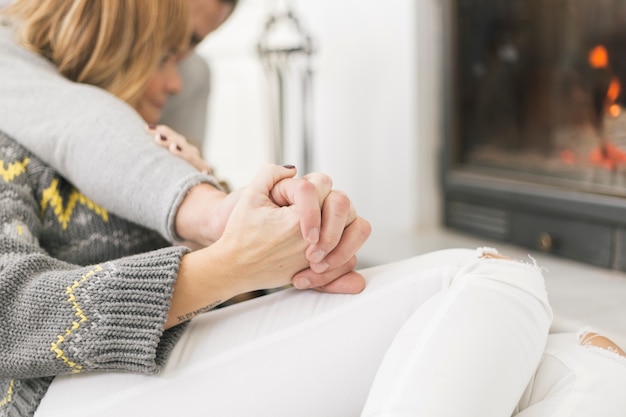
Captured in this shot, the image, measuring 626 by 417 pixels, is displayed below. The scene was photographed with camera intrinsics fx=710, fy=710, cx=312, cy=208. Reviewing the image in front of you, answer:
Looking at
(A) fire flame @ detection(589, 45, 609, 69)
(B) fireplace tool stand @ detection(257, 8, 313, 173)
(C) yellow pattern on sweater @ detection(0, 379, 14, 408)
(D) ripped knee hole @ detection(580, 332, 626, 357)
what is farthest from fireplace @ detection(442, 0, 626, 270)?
(C) yellow pattern on sweater @ detection(0, 379, 14, 408)

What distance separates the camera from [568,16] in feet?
5.65

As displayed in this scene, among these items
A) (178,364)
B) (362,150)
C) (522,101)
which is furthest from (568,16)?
(178,364)

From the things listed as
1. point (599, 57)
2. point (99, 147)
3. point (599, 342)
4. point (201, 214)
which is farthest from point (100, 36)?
point (599, 57)

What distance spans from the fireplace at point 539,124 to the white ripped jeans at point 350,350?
2.96 ft

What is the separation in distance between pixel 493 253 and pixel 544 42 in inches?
43.9

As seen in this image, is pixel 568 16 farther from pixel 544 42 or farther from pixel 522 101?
pixel 522 101

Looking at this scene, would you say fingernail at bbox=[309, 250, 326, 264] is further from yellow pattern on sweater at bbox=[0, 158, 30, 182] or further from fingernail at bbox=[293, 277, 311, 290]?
yellow pattern on sweater at bbox=[0, 158, 30, 182]

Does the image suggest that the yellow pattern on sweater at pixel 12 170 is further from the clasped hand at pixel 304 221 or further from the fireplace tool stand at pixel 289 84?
the fireplace tool stand at pixel 289 84

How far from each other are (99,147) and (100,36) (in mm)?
244

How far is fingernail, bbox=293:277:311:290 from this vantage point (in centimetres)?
84

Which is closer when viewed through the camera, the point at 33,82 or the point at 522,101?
the point at 33,82

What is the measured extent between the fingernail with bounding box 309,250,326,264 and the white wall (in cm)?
130

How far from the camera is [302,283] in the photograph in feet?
2.76

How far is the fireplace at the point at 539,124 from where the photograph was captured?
162cm
